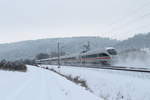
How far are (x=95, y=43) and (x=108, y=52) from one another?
130224 mm

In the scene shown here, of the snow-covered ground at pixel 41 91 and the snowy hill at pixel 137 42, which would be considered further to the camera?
the snowy hill at pixel 137 42

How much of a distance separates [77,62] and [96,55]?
727 inches

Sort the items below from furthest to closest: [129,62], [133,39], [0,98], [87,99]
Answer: [133,39], [129,62], [87,99], [0,98]

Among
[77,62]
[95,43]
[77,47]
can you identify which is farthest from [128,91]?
[77,47]

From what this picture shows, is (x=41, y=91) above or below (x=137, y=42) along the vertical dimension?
below

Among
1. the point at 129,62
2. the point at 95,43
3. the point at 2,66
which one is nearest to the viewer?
the point at 2,66

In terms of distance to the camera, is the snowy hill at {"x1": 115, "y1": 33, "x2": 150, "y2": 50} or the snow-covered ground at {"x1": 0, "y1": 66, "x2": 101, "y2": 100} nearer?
the snow-covered ground at {"x1": 0, "y1": 66, "x2": 101, "y2": 100}

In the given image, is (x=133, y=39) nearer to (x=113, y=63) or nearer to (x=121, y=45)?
(x=121, y=45)

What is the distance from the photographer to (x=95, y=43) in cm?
16650

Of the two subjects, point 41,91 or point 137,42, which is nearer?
point 41,91

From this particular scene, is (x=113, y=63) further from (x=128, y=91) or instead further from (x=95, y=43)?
(x=95, y=43)

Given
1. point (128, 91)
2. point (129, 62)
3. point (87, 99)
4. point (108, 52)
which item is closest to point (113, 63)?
point (108, 52)

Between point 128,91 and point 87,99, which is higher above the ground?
point 87,99

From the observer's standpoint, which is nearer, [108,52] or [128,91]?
[128,91]
